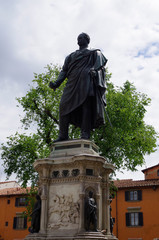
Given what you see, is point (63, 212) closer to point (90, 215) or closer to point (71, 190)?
point (71, 190)

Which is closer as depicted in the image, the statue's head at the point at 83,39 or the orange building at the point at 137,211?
the statue's head at the point at 83,39

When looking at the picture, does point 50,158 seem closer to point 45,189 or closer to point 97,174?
point 45,189

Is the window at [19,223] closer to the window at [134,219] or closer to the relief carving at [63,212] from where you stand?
the window at [134,219]

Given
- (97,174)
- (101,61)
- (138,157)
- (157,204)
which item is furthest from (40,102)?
(157,204)

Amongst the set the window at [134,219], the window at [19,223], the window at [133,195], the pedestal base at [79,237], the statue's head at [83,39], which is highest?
the statue's head at [83,39]

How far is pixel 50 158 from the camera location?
9031mm

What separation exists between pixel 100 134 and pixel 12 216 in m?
23.5

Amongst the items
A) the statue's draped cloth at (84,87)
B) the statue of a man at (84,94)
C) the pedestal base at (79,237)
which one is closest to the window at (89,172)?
the statue of a man at (84,94)

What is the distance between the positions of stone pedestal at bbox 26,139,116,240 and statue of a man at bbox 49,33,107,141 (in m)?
0.91

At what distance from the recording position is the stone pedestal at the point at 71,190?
26.3 feet

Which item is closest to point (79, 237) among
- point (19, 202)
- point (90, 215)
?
point (90, 215)

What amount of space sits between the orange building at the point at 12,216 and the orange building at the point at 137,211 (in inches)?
450

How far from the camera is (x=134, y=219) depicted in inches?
1378

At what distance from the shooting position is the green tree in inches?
816
